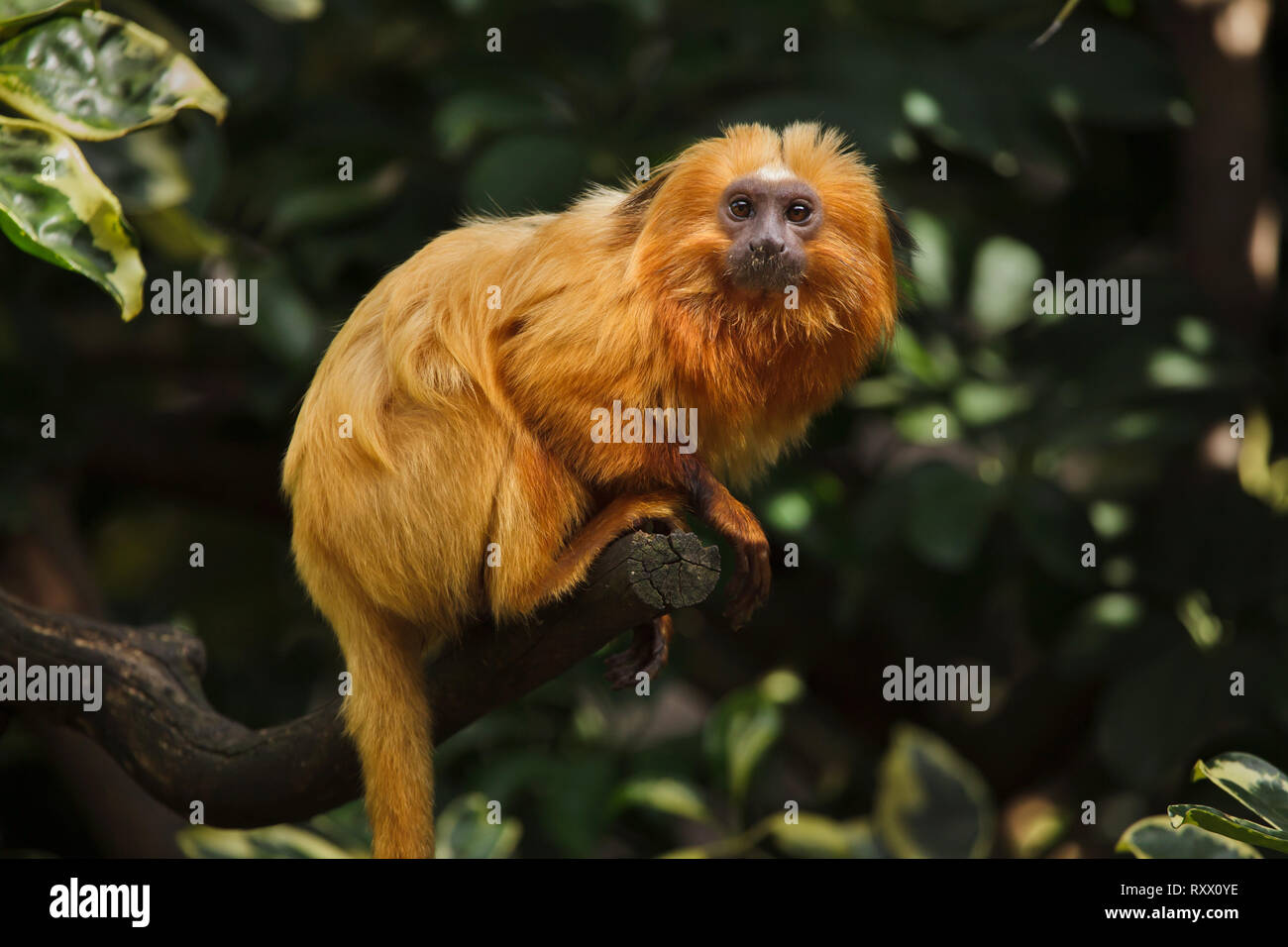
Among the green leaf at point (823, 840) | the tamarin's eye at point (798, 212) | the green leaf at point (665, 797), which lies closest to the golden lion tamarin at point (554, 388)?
the tamarin's eye at point (798, 212)

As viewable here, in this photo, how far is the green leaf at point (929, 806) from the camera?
3.34 meters

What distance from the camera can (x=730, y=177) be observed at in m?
2.19

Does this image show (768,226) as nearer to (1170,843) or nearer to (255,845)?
(1170,843)

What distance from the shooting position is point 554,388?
7.06 ft

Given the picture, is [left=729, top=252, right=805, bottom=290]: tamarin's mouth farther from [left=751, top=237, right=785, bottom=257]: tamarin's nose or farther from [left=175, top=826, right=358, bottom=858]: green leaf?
[left=175, top=826, right=358, bottom=858]: green leaf

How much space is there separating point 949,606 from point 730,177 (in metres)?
1.77

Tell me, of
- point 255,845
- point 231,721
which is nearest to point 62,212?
point 231,721

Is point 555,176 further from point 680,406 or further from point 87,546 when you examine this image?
point 87,546

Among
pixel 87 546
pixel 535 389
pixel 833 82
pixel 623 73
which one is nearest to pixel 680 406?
pixel 535 389

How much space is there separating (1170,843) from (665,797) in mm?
1372

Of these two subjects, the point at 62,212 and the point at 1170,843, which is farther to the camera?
the point at 1170,843

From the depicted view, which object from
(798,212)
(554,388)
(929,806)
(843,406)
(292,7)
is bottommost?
(929,806)

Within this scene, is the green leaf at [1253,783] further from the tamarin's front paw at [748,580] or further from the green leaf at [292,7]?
the green leaf at [292,7]

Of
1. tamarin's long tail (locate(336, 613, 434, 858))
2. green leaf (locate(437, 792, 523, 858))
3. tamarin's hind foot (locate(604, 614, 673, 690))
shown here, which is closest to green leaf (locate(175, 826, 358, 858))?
green leaf (locate(437, 792, 523, 858))
